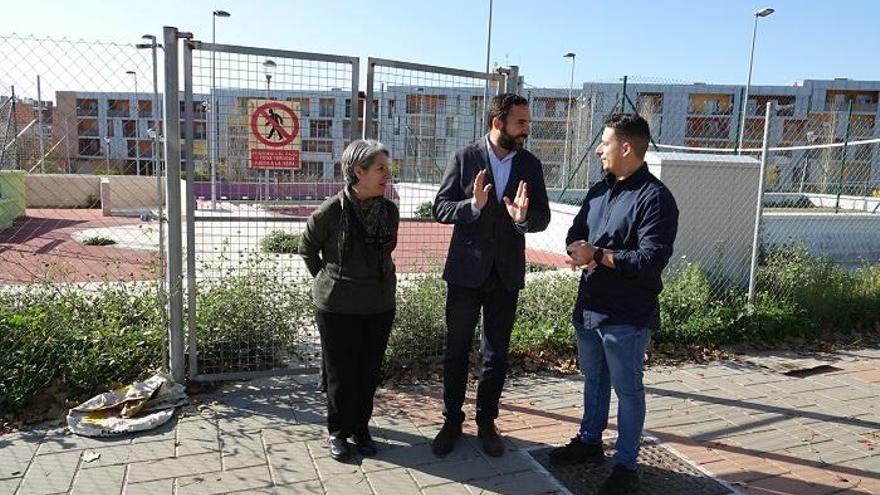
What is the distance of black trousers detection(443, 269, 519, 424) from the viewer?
3.56 metres

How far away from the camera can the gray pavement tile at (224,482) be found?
10.4 ft

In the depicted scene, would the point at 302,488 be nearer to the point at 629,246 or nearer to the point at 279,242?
the point at 629,246

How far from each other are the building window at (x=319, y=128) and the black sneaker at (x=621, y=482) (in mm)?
2907

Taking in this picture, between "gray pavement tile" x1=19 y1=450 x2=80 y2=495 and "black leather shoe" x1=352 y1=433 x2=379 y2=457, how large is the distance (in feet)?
4.78

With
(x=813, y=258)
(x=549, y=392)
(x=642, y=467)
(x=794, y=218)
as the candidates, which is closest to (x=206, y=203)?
(x=549, y=392)

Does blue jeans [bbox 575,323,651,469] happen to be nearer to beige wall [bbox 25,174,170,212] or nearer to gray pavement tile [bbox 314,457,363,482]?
gray pavement tile [bbox 314,457,363,482]

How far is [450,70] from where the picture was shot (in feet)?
15.8

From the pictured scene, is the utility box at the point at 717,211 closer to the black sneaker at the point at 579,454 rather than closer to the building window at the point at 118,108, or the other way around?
the black sneaker at the point at 579,454

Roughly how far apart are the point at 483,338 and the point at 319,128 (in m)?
1.98

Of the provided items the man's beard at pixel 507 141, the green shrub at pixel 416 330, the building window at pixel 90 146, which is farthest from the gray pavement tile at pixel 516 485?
the building window at pixel 90 146

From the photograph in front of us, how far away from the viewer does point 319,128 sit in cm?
454

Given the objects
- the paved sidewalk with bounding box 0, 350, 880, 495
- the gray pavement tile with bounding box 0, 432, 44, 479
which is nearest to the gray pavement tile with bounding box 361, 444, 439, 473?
the paved sidewalk with bounding box 0, 350, 880, 495

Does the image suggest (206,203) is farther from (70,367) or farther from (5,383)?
(5,383)

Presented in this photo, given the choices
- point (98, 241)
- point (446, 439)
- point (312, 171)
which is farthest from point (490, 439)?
point (98, 241)
